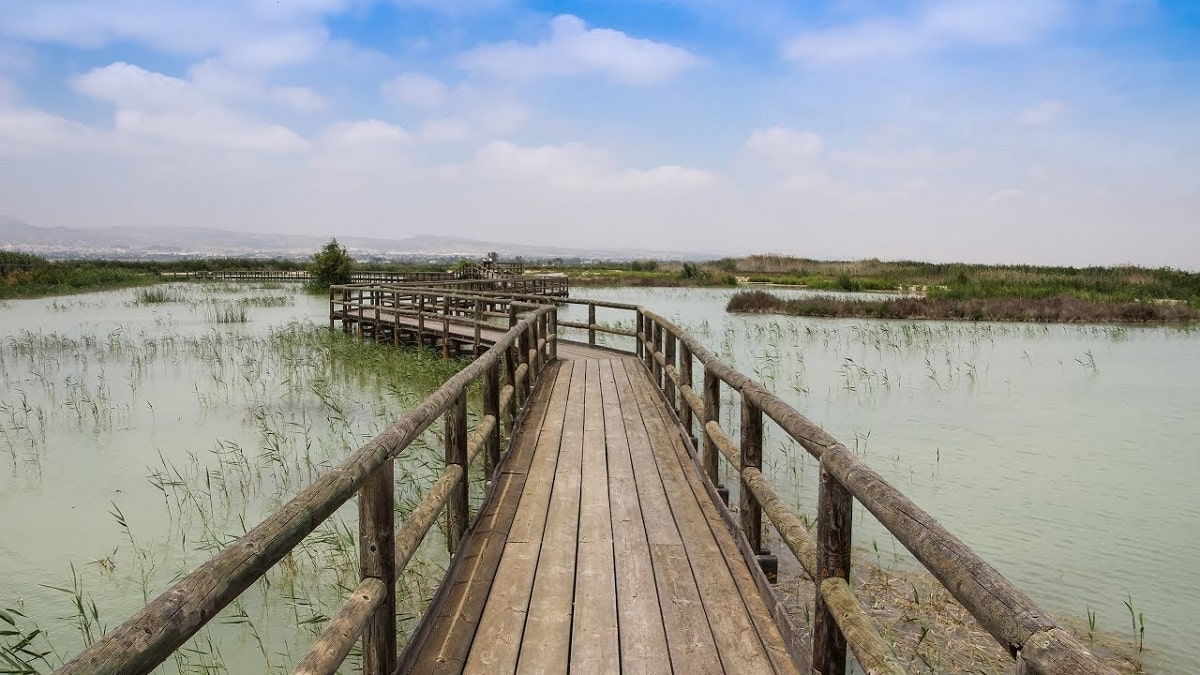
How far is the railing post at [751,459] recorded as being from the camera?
3.88 metres

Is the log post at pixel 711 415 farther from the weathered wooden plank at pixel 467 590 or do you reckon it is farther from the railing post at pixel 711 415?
the weathered wooden plank at pixel 467 590

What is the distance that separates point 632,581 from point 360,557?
1538 millimetres

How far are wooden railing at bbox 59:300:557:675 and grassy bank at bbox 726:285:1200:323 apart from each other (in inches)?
969

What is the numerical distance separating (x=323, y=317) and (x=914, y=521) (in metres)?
26.0

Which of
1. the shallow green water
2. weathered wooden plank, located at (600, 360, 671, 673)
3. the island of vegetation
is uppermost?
the island of vegetation

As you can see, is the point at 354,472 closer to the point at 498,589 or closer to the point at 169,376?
the point at 498,589

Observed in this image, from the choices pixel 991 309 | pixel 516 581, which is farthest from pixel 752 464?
pixel 991 309

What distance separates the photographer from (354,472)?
2482 millimetres

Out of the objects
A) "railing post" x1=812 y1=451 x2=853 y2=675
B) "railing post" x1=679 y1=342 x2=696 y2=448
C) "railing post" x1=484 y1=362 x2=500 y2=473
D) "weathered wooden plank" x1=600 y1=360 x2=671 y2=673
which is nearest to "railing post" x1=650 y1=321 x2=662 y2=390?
"railing post" x1=679 y1=342 x2=696 y2=448

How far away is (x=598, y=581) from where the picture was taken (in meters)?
3.63

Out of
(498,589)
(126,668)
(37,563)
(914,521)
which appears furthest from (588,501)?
(37,563)

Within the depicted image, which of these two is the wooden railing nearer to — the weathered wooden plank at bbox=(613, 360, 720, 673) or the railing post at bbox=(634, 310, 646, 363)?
the weathered wooden plank at bbox=(613, 360, 720, 673)

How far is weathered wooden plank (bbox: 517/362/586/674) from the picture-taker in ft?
9.53

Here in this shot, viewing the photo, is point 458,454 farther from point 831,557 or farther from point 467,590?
point 831,557
